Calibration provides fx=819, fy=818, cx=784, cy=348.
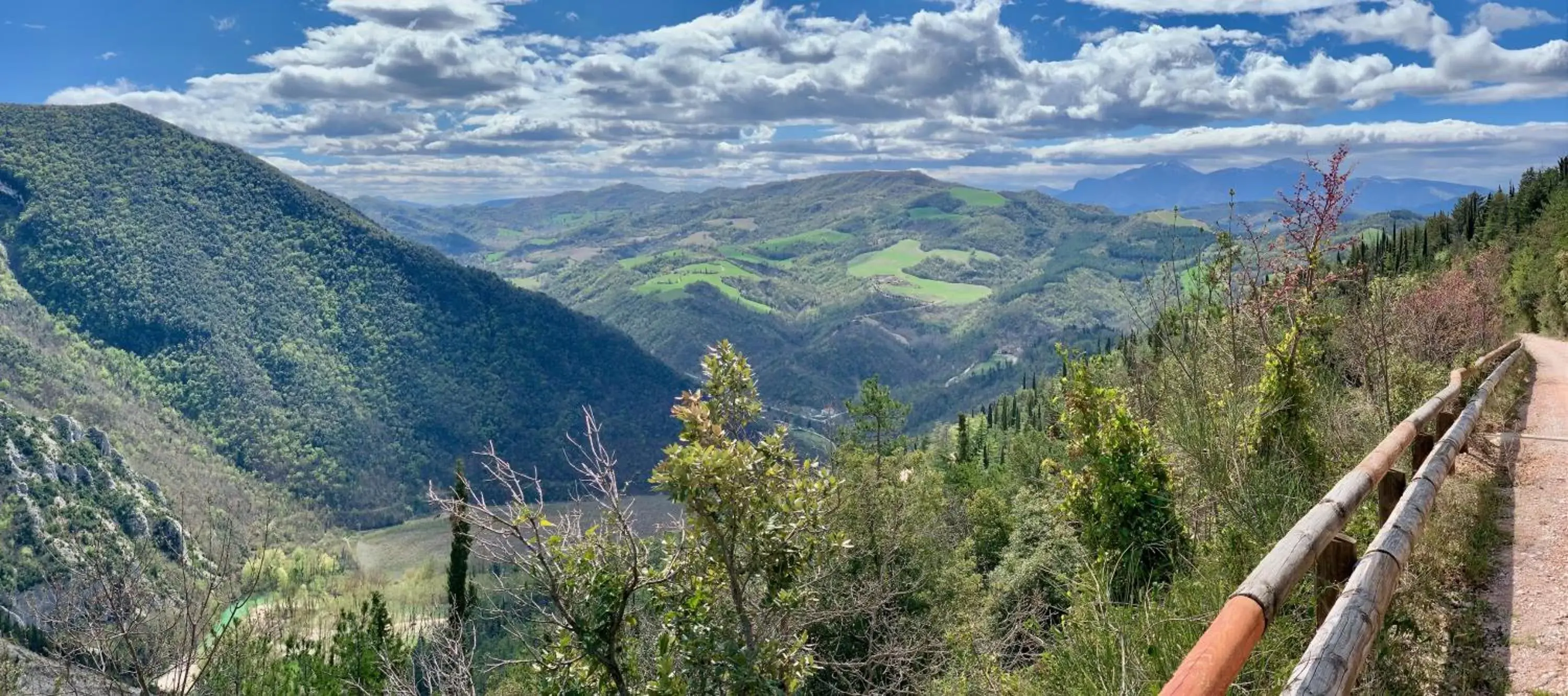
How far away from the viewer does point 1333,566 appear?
3.51 metres

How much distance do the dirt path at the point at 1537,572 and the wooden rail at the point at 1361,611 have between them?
25.0 inches

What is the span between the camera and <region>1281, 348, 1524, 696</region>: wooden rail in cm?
248

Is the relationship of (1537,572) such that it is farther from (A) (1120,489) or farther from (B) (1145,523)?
(A) (1120,489)

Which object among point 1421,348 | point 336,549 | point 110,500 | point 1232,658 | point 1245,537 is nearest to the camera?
point 1232,658

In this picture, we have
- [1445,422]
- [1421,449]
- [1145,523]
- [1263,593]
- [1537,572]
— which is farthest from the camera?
[1145,523]

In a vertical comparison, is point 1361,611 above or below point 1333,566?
above

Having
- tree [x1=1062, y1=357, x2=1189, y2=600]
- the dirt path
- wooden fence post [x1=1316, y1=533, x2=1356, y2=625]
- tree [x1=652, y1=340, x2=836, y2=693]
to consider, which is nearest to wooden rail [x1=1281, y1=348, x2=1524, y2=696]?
wooden fence post [x1=1316, y1=533, x2=1356, y2=625]

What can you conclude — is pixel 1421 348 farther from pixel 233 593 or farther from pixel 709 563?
pixel 233 593

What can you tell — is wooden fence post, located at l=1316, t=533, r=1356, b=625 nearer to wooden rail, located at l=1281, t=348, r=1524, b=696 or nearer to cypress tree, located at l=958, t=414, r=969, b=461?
wooden rail, located at l=1281, t=348, r=1524, b=696

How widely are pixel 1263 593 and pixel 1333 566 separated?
1211 millimetres

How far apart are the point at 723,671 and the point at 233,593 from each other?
744 cm

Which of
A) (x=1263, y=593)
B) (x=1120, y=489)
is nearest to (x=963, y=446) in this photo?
(x=1120, y=489)

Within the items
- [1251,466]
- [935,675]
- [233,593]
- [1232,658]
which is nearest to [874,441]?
[935,675]

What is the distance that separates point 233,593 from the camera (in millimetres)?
10727
